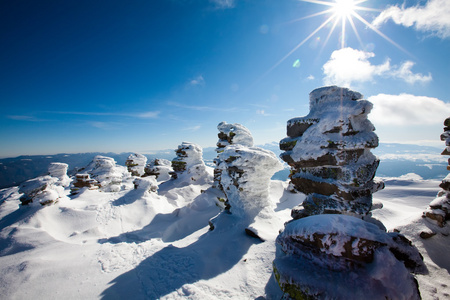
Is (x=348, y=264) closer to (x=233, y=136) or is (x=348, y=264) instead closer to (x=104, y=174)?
(x=233, y=136)

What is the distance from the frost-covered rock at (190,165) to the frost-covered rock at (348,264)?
25759 mm

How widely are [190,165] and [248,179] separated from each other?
20.5m

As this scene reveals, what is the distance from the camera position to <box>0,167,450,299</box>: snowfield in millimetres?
6375

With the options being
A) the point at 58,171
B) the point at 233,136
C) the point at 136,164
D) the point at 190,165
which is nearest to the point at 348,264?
the point at 233,136

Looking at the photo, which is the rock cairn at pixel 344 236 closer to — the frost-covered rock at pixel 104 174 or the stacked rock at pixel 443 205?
the stacked rock at pixel 443 205

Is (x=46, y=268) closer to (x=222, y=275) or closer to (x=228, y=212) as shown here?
(x=222, y=275)

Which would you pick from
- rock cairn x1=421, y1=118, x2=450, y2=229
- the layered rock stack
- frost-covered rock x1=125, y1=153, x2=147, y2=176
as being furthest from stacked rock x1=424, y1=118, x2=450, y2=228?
frost-covered rock x1=125, y1=153, x2=147, y2=176

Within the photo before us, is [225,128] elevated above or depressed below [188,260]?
above

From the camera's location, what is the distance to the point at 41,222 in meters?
12.8

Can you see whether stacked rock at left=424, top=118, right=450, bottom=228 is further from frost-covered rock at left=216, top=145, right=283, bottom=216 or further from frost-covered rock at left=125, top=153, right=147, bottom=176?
frost-covered rock at left=125, top=153, right=147, bottom=176

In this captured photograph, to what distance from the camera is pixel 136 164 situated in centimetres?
4169

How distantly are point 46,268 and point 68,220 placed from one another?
8.14 metres

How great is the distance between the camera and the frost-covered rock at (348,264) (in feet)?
10.7

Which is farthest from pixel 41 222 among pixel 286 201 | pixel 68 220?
pixel 286 201
